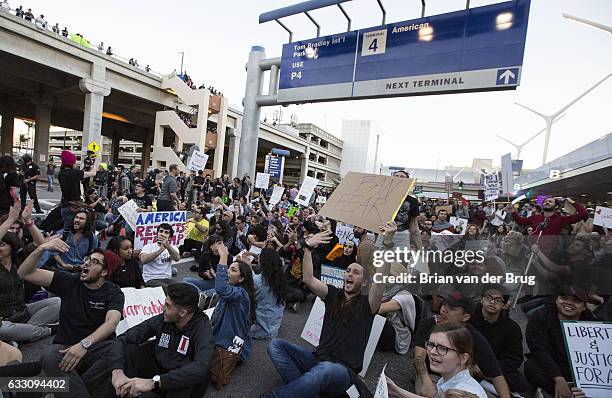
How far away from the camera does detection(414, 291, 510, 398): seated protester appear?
264cm

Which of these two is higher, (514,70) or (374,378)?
(514,70)

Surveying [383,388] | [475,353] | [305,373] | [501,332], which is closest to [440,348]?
[383,388]

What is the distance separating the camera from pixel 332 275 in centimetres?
515

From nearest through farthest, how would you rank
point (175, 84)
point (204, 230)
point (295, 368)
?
point (295, 368), point (204, 230), point (175, 84)

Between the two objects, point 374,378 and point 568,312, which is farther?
point 374,378

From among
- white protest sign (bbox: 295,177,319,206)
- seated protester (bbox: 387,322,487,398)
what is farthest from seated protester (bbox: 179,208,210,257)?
seated protester (bbox: 387,322,487,398)

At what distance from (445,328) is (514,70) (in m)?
7.68

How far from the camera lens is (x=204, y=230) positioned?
7.16 meters

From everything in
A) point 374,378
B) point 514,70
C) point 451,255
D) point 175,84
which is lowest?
point 374,378

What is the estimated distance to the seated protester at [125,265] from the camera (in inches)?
157

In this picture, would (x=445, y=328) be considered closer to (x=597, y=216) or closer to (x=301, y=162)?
(x=597, y=216)

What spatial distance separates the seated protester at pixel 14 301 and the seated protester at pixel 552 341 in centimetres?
485

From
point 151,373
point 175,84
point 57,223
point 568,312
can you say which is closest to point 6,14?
point 175,84

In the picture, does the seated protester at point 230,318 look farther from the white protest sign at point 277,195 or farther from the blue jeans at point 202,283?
the white protest sign at point 277,195
